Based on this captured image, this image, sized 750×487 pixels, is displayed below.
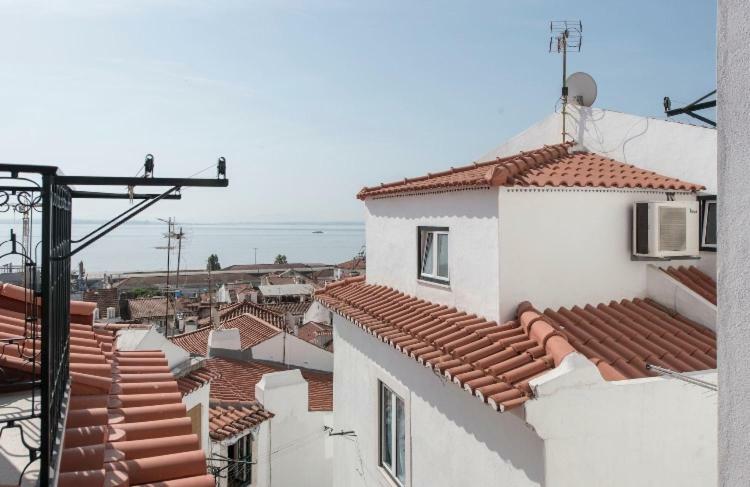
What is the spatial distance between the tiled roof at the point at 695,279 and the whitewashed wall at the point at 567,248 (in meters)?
0.48

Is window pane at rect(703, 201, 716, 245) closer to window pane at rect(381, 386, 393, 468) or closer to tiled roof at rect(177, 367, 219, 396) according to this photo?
window pane at rect(381, 386, 393, 468)

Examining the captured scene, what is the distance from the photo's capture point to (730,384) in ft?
6.21

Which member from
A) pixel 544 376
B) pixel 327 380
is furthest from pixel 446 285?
pixel 327 380

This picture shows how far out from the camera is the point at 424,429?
691cm

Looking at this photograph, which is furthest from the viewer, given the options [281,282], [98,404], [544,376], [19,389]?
[281,282]

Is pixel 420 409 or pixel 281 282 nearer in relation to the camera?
pixel 420 409

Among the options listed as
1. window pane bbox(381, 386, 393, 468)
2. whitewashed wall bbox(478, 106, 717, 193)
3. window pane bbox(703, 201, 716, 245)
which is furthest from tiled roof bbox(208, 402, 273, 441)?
window pane bbox(703, 201, 716, 245)

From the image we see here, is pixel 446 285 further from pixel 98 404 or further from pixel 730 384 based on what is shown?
pixel 730 384

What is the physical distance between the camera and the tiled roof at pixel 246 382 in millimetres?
16391

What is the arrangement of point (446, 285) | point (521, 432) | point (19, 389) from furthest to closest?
point (446, 285), point (521, 432), point (19, 389)

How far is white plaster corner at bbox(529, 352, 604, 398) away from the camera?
15.1 ft

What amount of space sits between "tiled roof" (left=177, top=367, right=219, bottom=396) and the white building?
13.5ft

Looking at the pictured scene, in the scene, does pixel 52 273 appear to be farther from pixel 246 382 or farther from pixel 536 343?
pixel 246 382

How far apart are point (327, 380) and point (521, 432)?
1696 centimetres
